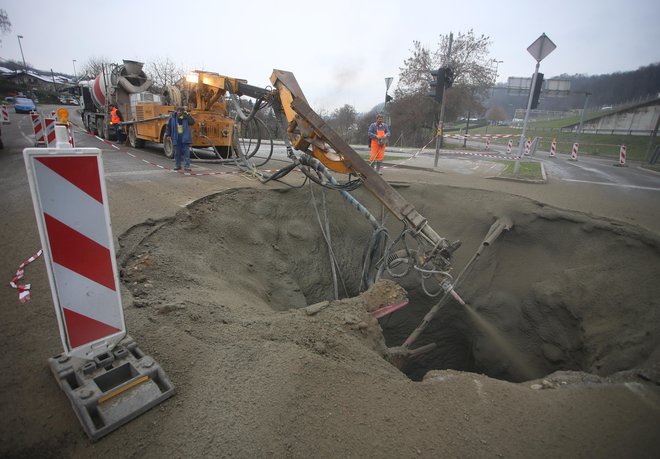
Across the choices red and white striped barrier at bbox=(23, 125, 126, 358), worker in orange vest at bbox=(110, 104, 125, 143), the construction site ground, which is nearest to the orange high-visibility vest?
worker in orange vest at bbox=(110, 104, 125, 143)

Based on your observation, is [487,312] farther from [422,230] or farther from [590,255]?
[422,230]

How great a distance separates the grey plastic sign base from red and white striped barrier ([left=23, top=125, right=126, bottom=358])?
8 centimetres

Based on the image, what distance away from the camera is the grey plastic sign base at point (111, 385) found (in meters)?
1.65

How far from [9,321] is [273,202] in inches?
169

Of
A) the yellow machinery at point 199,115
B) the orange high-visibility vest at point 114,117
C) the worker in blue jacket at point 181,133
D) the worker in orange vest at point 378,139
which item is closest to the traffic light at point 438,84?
the worker in orange vest at point 378,139

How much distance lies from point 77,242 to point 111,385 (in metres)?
0.84

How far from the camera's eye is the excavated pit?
10.6 ft

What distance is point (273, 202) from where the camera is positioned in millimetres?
6312

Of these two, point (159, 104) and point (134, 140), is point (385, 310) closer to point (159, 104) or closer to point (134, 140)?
point (159, 104)

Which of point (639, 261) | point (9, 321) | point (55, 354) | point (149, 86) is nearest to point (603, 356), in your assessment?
point (639, 261)

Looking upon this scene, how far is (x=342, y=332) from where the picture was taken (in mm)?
2705

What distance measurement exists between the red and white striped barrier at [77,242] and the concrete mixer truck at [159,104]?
21.4 feet

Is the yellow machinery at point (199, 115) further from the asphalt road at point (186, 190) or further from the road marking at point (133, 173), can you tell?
the road marking at point (133, 173)

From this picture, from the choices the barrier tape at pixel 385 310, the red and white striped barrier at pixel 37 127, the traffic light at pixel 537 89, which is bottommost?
the barrier tape at pixel 385 310
